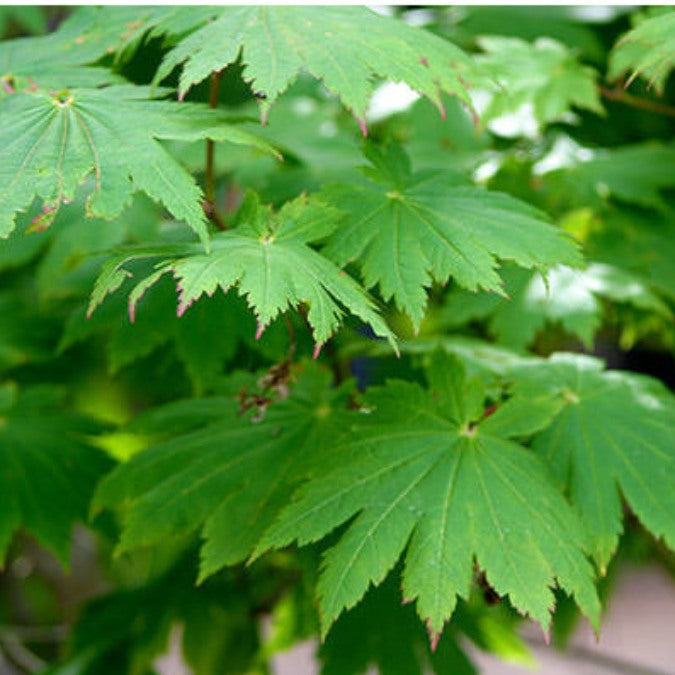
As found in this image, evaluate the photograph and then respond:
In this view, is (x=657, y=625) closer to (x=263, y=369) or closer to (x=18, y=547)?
(x=18, y=547)

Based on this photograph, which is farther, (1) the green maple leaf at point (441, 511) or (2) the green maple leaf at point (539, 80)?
(2) the green maple leaf at point (539, 80)

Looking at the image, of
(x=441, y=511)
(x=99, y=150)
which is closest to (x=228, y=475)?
(x=441, y=511)

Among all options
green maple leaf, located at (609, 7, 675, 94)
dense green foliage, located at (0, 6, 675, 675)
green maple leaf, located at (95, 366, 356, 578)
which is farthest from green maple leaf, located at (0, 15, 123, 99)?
green maple leaf, located at (609, 7, 675, 94)

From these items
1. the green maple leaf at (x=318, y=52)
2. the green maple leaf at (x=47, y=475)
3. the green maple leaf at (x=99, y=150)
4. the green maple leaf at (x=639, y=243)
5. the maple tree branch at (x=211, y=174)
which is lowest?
the green maple leaf at (x=47, y=475)

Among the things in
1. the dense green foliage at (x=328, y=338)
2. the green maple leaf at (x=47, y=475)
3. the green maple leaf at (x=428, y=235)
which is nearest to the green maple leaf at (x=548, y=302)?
the dense green foliage at (x=328, y=338)

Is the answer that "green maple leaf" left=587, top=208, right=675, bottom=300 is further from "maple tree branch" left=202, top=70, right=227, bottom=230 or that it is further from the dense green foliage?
"maple tree branch" left=202, top=70, right=227, bottom=230

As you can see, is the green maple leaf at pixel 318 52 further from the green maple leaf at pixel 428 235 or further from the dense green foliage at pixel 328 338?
the green maple leaf at pixel 428 235

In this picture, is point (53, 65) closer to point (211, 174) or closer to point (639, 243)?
point (211, 174)
